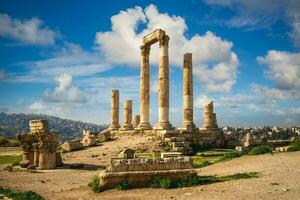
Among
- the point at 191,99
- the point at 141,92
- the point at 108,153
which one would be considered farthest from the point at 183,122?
the point at 108,153

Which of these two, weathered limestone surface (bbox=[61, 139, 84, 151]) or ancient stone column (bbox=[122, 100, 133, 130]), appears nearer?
weathered limestone surface (bbox=[61, 139, 84, 151])

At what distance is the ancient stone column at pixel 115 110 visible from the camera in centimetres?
4478

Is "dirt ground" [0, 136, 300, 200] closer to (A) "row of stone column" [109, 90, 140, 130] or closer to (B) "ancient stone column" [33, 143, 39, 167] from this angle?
(B) "ancient stone column" [33, 143, 39, 167]

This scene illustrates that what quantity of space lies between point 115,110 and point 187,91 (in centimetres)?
1298

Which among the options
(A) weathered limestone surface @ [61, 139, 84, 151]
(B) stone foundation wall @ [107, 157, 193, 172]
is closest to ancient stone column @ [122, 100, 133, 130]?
(A) weathered limestone surface @ [61, 139, 84, 151]

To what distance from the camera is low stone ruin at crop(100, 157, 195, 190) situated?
1341 cm

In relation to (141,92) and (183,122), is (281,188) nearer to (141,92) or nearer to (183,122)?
(183,122)

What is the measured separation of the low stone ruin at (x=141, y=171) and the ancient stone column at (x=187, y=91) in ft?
66.8

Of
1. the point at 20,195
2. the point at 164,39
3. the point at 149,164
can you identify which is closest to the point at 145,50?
the point at 164,39

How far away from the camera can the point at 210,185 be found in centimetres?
1301

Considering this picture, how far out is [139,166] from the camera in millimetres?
13695

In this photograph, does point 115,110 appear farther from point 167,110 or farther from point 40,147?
point 40,147

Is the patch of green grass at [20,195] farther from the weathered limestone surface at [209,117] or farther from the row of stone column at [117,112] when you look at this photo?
the row of stone column at [117,112]

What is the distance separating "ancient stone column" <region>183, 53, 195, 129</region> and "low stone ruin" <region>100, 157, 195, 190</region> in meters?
20.4
